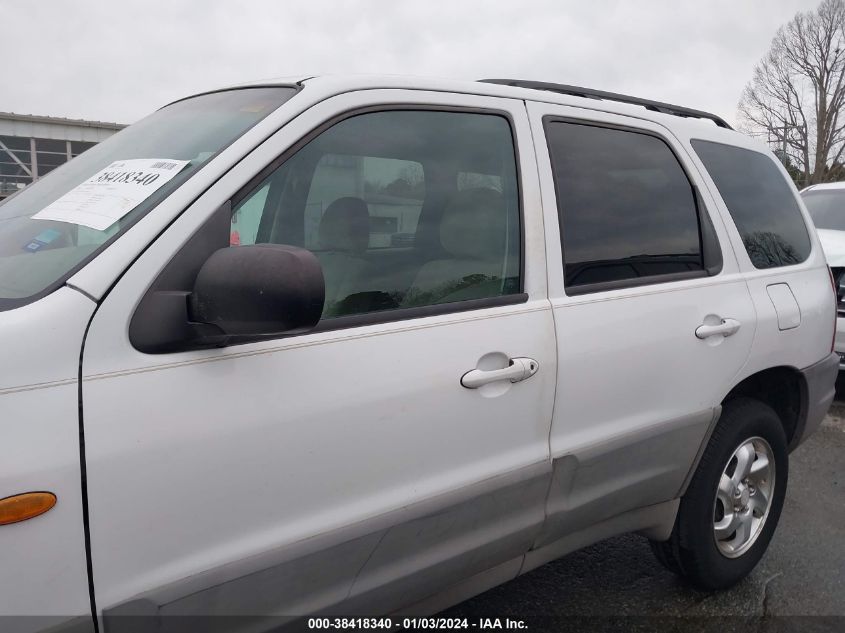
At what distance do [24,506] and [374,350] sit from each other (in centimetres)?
79

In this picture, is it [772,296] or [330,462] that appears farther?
[772,296]

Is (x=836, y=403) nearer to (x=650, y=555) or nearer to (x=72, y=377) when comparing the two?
(x=650, y=555)

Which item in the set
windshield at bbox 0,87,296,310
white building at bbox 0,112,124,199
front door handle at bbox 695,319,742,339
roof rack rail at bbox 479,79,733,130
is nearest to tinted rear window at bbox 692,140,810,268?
roof rack rail at bbox 479,79,733,130

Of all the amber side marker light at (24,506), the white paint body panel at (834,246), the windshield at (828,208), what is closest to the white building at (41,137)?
the windshield at (828,208)

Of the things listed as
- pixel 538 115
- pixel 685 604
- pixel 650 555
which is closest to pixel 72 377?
pixel 538 115

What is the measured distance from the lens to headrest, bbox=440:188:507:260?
2.03 meters

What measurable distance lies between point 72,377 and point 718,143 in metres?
2.67

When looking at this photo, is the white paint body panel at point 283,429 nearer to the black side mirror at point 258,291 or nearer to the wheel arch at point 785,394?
the black side mirror at point 258,291

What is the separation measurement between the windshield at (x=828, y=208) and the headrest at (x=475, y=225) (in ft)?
19.5

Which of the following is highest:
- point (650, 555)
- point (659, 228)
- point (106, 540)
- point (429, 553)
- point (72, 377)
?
point (659, 228)

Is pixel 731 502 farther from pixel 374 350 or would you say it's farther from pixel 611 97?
pixel 374 350

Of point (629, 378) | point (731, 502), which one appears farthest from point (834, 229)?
point (629, 378)

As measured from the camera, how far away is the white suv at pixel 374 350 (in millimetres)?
1332

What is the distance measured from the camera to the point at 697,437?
2545 millimetres
